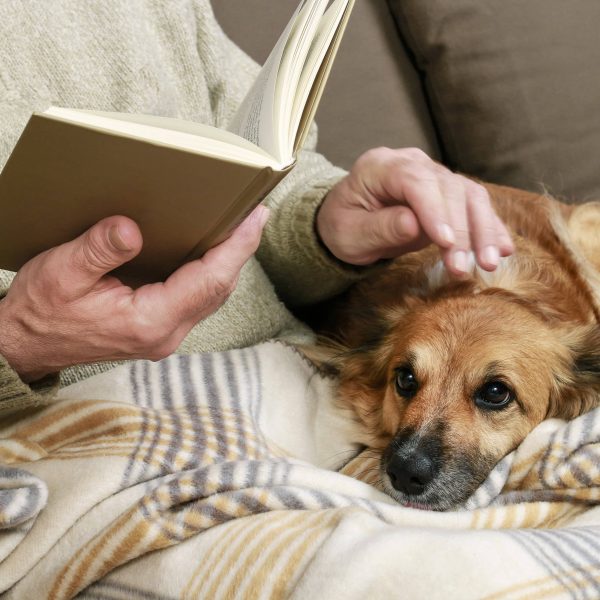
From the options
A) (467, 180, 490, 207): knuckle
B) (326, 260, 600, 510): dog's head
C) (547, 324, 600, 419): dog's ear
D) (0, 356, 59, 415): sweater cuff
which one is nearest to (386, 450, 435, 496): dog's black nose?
(326, 260, 600, 510): dog's head

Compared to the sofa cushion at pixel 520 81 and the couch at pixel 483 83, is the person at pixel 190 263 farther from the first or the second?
the sofa cushion at pixel 520 81

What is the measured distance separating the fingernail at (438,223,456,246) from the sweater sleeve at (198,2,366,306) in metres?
0.30

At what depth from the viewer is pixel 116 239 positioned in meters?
0.69

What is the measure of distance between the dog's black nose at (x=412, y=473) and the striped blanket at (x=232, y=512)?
0.26 feet

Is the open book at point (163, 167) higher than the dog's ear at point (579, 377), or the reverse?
the open book at point (163, 167)

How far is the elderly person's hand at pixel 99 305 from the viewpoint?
29.7 inches

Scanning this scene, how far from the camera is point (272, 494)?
0.82 metres

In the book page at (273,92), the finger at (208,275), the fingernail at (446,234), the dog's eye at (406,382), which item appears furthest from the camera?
the dog's eye at (406,382)

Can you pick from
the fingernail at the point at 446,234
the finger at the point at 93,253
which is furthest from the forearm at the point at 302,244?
the finger at the point at 93,253

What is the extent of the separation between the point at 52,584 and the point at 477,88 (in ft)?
4.66

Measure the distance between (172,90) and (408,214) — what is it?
0.48m

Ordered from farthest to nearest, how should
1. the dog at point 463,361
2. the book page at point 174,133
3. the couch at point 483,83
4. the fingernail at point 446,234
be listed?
1. the couch at point 483,83
2. the dog at point 463,361
3. the fingernail at point 446,234
4. the book page at point 174,133

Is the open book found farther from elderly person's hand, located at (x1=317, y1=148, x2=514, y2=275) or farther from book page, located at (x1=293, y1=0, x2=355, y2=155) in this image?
elderly person's hand, located at (x1=317, y1=148, x2=514, y2=275)

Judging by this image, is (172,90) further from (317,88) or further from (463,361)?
(463,361)
